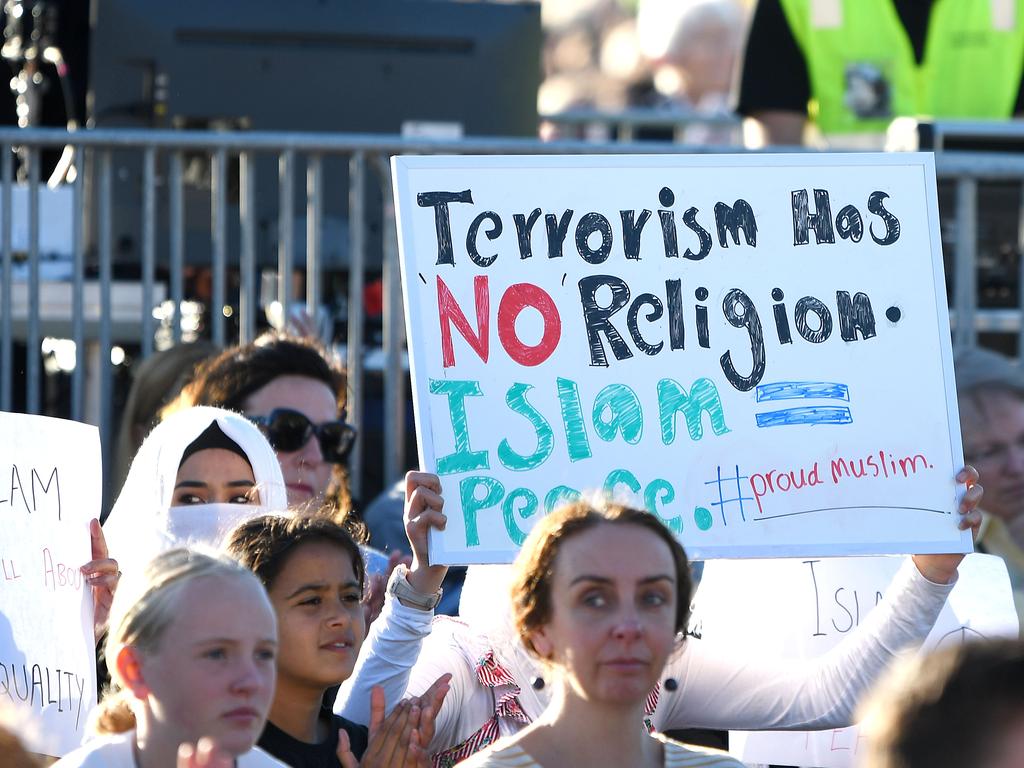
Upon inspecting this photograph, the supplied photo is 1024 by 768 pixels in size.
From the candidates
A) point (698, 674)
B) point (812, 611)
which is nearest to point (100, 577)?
point (698, 674)

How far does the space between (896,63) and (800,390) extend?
3.04 meters

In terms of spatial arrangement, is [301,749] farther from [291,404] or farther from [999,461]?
[999,461]

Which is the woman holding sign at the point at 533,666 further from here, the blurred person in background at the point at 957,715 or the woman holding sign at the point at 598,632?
the blurred person in background at the point at 957,715

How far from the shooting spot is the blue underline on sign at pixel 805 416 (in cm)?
371

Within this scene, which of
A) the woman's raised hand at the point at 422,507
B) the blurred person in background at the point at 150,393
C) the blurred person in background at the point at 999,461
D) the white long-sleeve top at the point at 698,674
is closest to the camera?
the woman's raised hand at the point at 422,507

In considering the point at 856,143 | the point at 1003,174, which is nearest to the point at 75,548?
the point at 1003,174

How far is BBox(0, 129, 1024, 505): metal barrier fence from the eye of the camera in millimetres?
5438

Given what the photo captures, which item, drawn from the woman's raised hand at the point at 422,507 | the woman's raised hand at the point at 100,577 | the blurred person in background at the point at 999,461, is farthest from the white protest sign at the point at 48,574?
the blurred person in background at the point at 999,461

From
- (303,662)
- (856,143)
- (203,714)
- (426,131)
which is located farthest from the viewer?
(856,143)

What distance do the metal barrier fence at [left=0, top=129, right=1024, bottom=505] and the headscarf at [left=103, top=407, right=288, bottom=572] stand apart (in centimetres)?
133

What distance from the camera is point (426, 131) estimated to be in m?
5.86

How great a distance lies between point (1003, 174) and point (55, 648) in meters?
3.20

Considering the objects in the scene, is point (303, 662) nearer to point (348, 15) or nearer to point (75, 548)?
point (75, 548)

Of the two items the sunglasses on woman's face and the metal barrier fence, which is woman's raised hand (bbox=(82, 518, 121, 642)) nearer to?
the sunglasses on woman's face
